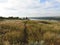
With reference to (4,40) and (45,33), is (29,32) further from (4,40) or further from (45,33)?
(4,40)

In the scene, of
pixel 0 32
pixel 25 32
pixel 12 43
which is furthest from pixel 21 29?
pixel 12 43

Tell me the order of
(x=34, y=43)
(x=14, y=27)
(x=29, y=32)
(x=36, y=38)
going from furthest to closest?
1. (x=14, y=27)
2. (x=29, y=32)
3. (x=36, y=38)
4. (x=34, y=43)

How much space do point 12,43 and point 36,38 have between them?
1.40 meters

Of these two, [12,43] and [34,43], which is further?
[12,43]

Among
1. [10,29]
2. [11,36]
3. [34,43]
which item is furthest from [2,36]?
[34,43]

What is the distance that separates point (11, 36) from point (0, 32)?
998 millimetres

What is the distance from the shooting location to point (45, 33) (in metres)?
10.4

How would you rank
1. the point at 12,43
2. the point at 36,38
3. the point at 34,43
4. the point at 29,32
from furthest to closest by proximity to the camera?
the point at 29,32, the point at 36,38, the point at 12,43, the point at 34,43

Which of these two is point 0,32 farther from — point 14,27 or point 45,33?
point 45,33

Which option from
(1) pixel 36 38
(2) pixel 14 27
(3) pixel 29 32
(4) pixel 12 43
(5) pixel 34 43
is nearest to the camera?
(5) pixel 34 43

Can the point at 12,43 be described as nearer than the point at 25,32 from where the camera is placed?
Yes

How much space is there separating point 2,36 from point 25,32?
1.45 meters

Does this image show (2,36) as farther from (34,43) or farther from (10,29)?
(34,43)

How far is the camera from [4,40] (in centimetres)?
943
